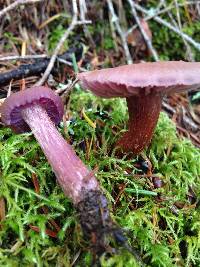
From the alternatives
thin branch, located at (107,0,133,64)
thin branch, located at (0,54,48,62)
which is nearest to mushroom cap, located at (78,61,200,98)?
thin branch, located at (0,54,48,62)

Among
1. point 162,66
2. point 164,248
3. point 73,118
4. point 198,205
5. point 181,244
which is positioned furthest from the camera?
point 73,118

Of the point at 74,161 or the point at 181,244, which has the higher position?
the point at 74,161

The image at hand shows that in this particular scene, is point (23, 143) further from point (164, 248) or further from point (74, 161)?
point (164, 248)

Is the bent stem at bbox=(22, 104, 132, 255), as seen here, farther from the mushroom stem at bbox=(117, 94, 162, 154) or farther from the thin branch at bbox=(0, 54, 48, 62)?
the thin branch at bbox=(0, 54, 48, 62)

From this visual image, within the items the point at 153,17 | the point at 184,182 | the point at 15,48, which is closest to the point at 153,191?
the point at 184,182

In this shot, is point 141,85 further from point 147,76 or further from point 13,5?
point 13,5

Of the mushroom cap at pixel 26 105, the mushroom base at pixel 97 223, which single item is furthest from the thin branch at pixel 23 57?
the mushroom base at pixel 97 223

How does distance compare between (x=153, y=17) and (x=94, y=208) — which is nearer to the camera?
(x=94, y=208)

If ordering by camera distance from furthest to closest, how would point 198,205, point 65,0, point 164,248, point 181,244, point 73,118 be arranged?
1. point 65,0
2. point 73,118
3. point 198,205
4. point 181,244
5. point 164,248
